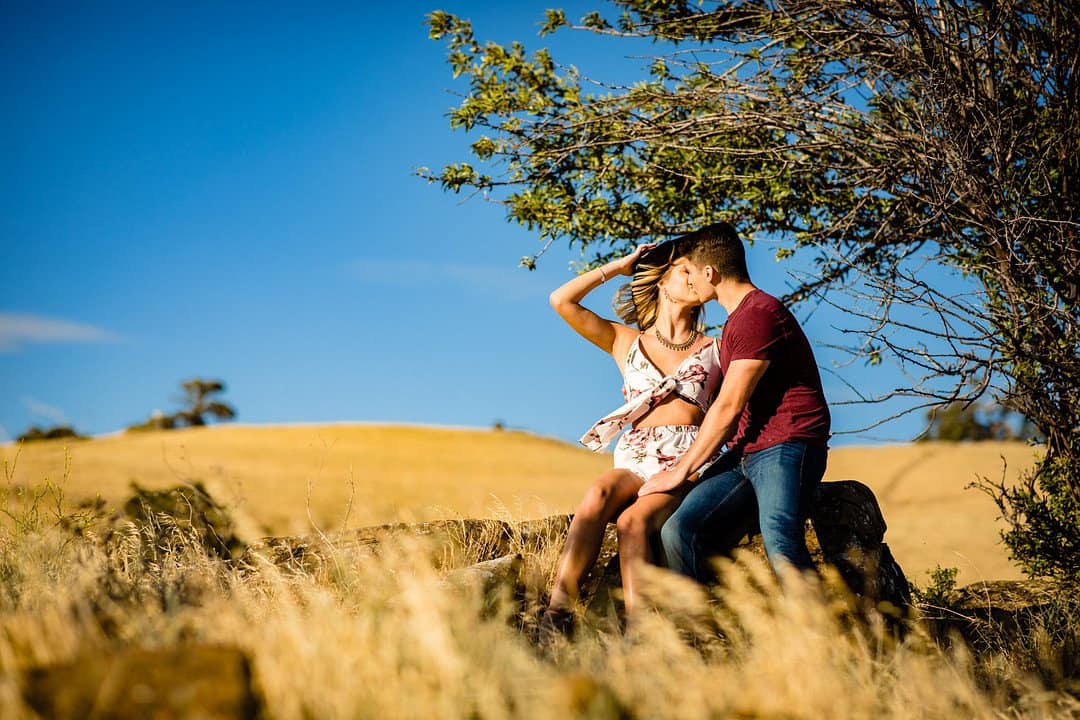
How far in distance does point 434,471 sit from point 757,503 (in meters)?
45.5

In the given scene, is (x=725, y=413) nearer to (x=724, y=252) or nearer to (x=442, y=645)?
(x=724, y=252)

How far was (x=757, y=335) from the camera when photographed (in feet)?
17.8

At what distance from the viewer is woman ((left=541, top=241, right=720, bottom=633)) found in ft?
18.1

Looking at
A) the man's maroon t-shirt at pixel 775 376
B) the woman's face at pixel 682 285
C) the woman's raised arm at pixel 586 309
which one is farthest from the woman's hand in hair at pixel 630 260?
the man's maroon t-shirt at pixel 775 376

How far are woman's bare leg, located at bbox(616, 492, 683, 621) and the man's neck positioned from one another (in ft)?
4.24

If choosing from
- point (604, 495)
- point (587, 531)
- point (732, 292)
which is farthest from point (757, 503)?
point (732, 292)

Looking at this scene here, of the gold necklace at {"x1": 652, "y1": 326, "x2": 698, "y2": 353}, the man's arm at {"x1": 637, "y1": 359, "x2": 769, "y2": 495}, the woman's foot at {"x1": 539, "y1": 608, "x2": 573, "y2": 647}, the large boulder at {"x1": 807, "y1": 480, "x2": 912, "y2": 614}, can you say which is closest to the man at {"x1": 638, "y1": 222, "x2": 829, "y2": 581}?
the man's arm at {"x1": 637, "y1": 359, "x2": 769, "y2": 495}

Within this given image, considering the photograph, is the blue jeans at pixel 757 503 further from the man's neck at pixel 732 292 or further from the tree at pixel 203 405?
the tree at pixel 203 405

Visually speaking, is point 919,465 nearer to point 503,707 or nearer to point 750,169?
point 750,169

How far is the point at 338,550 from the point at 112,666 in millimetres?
3603

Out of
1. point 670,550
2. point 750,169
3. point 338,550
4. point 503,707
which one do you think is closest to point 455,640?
point 503,707

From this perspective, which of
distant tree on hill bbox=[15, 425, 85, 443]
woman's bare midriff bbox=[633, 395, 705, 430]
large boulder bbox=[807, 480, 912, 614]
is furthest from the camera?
distant tree on hill bbox=[15, 425, 85, 443]

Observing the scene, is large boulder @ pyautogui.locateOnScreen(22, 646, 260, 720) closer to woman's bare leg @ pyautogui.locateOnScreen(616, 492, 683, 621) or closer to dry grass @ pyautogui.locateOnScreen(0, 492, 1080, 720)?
dry grass @ pyautogui.locateOnScreen(0, 492, 1080, 720)

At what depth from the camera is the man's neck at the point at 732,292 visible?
5844 millimetres
